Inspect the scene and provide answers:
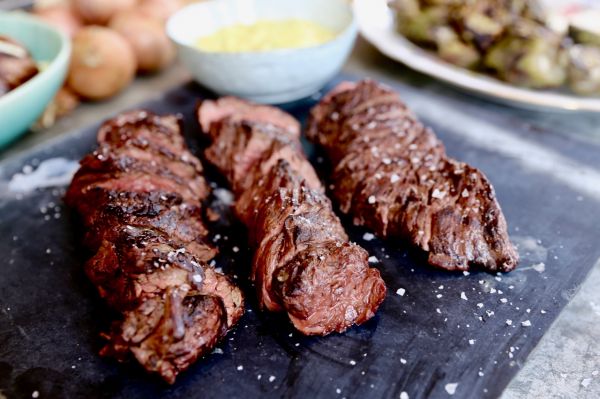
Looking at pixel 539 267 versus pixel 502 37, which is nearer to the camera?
pixel 539 267

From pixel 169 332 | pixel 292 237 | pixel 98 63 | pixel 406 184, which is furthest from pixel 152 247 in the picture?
pixel 98 63

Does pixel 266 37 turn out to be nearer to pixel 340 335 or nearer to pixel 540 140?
pixel 540 140

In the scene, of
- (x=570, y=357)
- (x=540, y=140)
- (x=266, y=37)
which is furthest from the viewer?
(x=266, y=37)

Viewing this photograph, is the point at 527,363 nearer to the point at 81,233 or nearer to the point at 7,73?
the point at 81,233

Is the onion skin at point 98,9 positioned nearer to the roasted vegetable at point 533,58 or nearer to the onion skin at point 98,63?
the onion skin at point 98,63

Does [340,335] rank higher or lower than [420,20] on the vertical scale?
lower

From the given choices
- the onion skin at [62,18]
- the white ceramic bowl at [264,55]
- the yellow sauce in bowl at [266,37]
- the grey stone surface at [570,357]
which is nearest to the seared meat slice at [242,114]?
the white ceramic bowl at [264,55]
